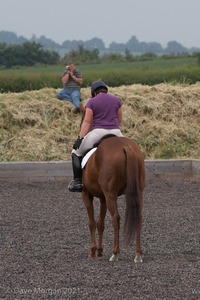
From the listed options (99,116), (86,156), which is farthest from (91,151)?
(99,116)

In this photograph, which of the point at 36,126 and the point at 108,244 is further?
the point at 36,126

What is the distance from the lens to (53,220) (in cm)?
1245

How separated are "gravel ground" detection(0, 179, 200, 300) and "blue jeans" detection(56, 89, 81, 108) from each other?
11.9 ft

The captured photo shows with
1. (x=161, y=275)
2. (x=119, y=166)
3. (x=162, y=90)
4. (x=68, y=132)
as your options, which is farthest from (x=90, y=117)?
(x=162, y=90)

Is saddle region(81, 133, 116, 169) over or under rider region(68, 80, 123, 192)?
under

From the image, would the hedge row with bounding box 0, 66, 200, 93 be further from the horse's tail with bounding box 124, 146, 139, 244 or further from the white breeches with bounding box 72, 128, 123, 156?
the horse's tail with bounding box 124, 146, 139, 244

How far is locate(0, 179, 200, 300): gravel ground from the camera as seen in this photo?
7.52 meters

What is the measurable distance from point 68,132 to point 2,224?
764cm

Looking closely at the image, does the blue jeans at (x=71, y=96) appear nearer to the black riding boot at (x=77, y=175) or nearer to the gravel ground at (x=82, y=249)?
the gravel ground at (x=82, y=249)

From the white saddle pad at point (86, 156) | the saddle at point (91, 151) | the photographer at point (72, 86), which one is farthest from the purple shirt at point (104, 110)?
the photographer at point (72, 86)

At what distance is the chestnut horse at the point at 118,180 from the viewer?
9289 millimetres

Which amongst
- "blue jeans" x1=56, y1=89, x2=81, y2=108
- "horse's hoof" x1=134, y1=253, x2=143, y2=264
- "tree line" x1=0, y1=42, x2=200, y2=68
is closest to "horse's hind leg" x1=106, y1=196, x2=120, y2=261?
"horse's hoof" x1=134, y1=253, x2=143, y2=264

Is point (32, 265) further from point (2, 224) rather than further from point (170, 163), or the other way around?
point (170, 163)

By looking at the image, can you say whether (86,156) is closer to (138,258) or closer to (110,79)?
(138,258)
